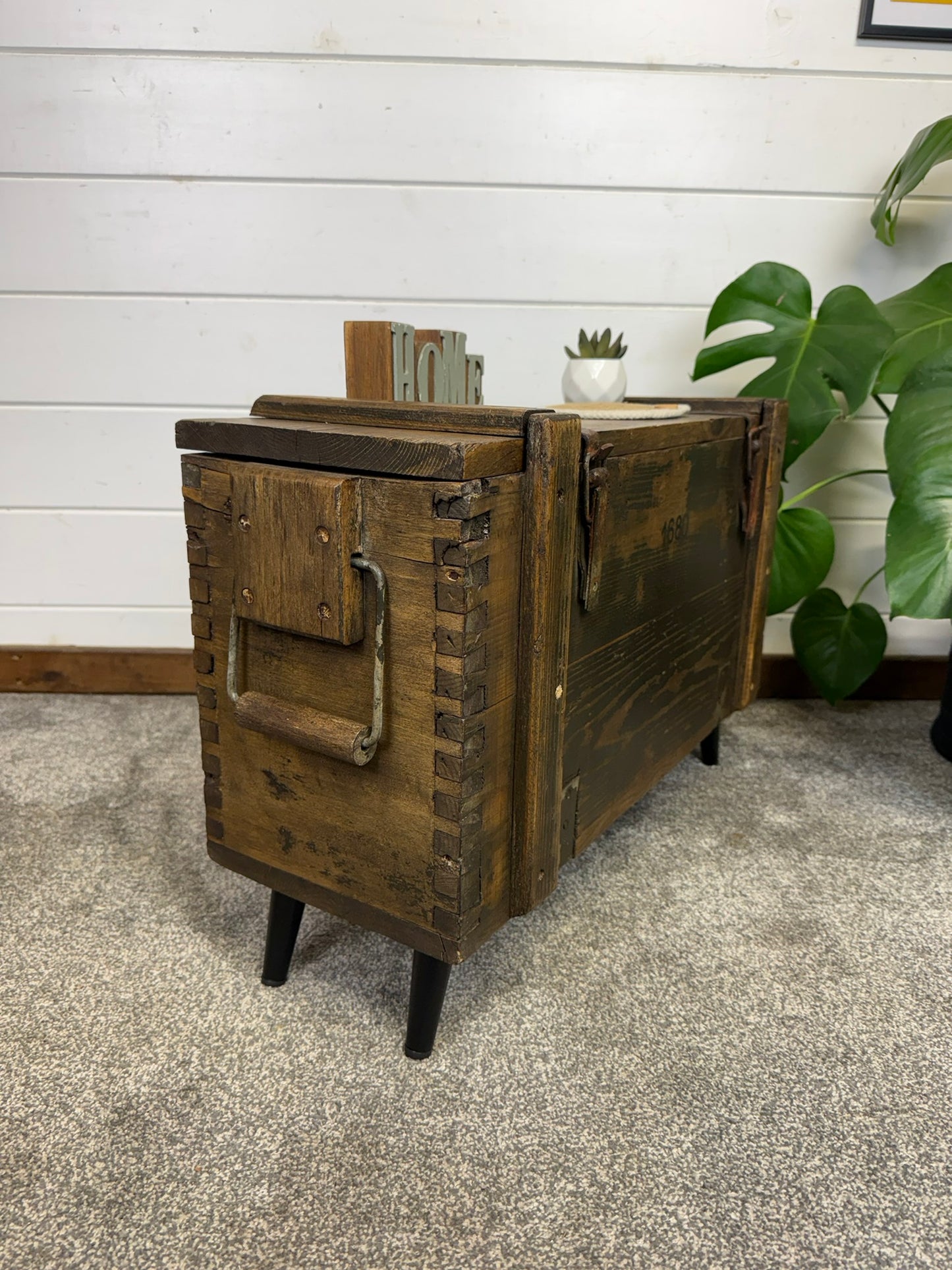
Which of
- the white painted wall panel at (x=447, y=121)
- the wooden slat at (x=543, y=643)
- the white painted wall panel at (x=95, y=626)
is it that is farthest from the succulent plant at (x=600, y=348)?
the white painted wall panel at (x=95, y=626)

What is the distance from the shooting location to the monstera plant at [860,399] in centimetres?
119

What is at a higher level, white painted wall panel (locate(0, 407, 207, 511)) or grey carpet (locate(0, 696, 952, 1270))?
white painted wall panel (locate(0, 407, 207, 511))

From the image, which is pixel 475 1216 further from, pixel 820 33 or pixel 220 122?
pixel 820 33

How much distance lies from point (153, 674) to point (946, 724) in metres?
1.56

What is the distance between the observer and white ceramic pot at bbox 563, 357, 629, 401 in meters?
1.32

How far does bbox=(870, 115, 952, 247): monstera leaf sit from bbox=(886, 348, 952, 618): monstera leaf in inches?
14.8

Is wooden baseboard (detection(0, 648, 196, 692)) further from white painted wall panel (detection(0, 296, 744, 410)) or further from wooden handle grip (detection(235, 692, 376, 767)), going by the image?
wooden handle grip (detection(235, 692, 376, 767))

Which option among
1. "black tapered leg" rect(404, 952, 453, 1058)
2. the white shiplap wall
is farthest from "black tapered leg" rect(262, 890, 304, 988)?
the white shiplap wall

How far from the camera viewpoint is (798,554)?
1563 mm

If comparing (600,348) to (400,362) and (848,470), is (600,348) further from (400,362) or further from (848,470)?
(848,470)

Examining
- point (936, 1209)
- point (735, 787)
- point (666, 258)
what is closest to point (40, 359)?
point (666, 258)

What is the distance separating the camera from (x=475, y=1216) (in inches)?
28.4

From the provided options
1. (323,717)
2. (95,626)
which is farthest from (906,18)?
(95,626)

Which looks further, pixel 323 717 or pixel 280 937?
pixel 280 937
